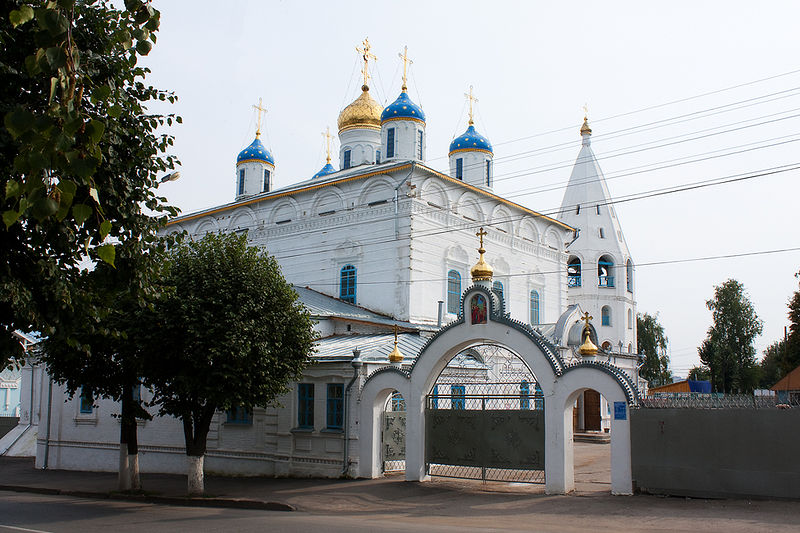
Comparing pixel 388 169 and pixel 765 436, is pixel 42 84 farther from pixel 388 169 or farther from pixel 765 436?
pixel 388 169

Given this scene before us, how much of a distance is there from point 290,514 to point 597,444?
13334 mm

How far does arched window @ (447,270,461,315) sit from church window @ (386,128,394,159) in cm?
524

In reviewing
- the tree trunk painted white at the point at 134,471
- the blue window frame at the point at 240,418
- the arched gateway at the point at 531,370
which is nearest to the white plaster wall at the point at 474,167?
the blue window frame at the point at 240,418

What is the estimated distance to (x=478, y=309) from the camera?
13953mm

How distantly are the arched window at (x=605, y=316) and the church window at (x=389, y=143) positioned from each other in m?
16.2

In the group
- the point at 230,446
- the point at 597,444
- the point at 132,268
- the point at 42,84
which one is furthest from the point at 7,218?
the point at 597,444

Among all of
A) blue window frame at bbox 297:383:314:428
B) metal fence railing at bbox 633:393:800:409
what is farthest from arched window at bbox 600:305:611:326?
metal fence railing at bbox 633:393:800:409

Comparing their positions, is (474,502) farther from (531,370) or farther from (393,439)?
(393,439)

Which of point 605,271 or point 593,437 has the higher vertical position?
point 605,271

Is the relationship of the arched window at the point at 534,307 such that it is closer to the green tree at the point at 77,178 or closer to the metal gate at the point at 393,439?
the metal gate at the point at 393,439

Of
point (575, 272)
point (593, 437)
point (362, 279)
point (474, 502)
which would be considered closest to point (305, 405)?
point (474, 502)

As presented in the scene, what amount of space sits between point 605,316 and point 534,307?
9779 millimetres

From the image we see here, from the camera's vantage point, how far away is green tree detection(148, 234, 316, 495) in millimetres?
13375

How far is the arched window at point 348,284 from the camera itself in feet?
83.0
